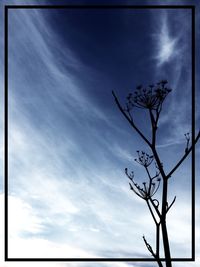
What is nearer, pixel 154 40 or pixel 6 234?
pixel 6 234

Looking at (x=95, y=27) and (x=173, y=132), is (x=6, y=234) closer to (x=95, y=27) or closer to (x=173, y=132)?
(x=173, y=132)

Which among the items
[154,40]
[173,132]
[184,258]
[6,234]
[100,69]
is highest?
[154,40]

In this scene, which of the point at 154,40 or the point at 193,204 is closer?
the point at 193,204

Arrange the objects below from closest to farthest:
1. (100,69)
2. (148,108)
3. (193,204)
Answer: (148,108) < (193,204) < (100,69)

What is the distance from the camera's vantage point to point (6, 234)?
12.7 feet

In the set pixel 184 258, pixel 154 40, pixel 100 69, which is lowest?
pixel 184 258

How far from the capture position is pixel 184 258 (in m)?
3.75

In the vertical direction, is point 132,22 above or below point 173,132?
above

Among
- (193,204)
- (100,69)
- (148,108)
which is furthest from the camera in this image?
(100,69)

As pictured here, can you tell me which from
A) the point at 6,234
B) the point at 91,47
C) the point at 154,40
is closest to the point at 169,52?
the point at 154,40

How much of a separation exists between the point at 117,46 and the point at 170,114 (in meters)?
0.84

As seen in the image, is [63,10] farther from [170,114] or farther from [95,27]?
[170,114]

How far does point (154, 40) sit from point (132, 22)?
0.91ft

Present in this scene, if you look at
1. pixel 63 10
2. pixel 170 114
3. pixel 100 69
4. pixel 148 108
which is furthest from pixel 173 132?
pixel 63 10
